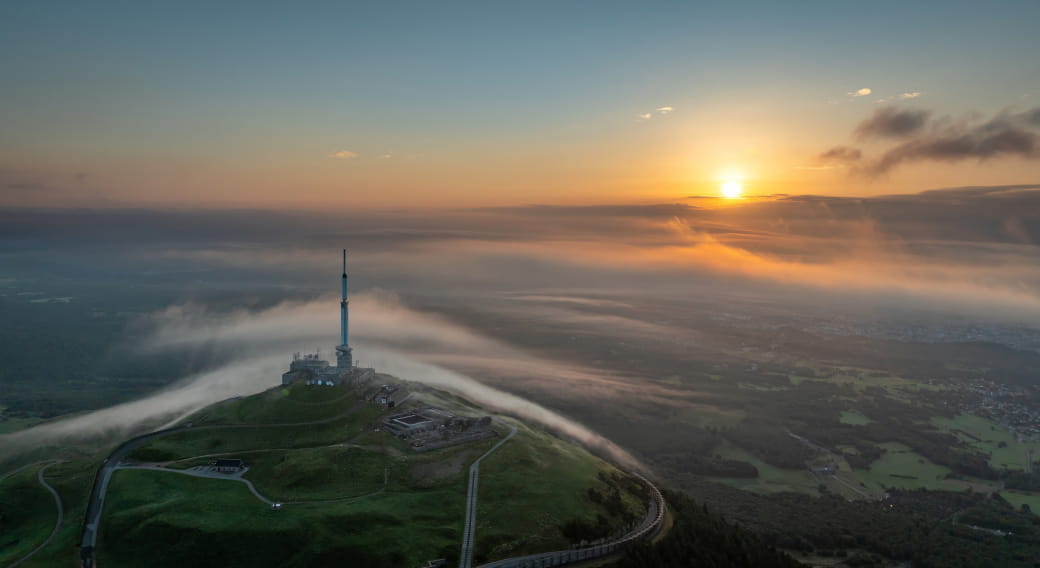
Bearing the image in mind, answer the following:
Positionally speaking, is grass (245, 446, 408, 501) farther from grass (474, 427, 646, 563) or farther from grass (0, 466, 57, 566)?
grass (0, 466, 57, 566)

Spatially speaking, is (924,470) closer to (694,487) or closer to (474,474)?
(694,487)

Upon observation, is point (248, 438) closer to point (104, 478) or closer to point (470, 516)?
point (104, 478)

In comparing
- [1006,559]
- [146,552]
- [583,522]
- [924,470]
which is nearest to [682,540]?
[583,522]

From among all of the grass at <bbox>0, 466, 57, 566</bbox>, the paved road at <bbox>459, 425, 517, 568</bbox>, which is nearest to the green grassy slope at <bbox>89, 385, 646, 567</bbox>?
the paved road at <bbox>459, 425, 517, 568</bbox>

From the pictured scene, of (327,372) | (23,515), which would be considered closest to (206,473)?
(23,515)

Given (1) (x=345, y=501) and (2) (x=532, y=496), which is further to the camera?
(2) (x=532, y=496)
